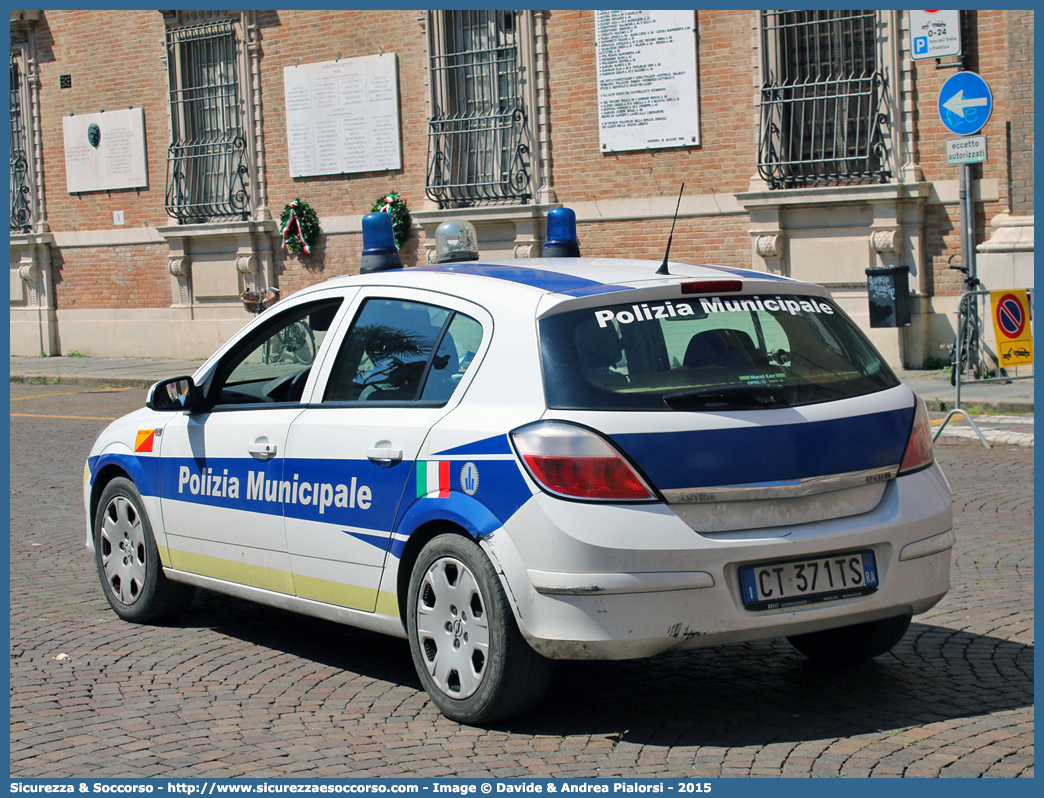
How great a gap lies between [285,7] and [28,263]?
800 centimetres

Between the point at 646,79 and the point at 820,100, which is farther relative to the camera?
the point at 646,79

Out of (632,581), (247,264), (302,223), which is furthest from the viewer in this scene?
(247,264)

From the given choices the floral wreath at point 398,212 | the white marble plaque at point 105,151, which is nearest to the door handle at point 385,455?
the floral wreath at point 398,212

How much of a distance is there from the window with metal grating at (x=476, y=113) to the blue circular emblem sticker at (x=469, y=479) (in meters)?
15.3

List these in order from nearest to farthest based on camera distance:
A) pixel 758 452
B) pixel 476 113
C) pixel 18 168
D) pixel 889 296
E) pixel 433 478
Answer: pixel 758 452 < pixel 433 478 < pixel 889 296 < pixel 476 113 < pixel 18 168

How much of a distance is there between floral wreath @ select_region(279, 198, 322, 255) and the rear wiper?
17822 millimetres

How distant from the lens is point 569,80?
18922 millimetres

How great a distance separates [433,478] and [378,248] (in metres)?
1.71

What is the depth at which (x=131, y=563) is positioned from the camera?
6230 millimetres

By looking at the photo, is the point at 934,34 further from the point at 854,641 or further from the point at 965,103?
the point at 854,641

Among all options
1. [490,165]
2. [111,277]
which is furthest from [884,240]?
[111,277]

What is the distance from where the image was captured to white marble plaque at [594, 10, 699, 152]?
17781 mm

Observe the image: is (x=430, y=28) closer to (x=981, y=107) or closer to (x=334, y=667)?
(x=981, y=107)

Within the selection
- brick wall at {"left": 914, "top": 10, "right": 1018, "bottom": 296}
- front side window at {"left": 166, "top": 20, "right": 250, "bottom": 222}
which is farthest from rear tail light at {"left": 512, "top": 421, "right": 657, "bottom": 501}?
front side window at {"left": 166, "top": 20, "right": 250, "bottom": 222}
